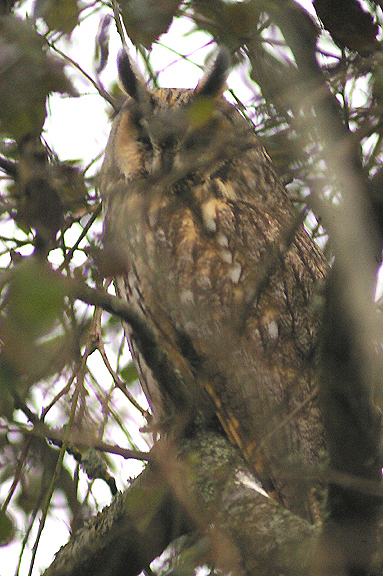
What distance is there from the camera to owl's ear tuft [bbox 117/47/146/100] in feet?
6.93

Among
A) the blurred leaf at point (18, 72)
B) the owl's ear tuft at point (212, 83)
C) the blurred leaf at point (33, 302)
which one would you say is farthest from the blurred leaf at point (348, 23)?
the owl's ear tuft at point (212, 83)

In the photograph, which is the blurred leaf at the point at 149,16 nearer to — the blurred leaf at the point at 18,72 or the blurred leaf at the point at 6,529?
the blurred leaf at the point at 18,72

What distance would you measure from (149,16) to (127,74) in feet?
4.77

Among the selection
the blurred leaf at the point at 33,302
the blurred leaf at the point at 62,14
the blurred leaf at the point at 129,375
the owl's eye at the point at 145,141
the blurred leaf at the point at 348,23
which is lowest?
the blurred leaf at the point at 33,302

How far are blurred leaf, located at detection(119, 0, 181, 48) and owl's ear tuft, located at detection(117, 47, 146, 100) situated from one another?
1169mm

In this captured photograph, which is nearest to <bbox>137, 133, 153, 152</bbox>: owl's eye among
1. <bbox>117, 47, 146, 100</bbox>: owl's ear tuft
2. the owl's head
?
the owl's head

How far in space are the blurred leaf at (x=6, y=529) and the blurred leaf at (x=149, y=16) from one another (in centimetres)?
89

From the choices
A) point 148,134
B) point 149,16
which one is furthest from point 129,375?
point 149,16

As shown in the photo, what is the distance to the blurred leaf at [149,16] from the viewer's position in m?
0.87

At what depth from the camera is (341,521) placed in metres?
1.06

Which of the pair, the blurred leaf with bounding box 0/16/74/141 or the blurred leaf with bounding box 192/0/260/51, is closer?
the blurred leaf with bounding box 0/16/74/141

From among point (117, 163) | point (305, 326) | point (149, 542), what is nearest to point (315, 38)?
point (305, 326)

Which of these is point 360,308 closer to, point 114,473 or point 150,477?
point 150,477

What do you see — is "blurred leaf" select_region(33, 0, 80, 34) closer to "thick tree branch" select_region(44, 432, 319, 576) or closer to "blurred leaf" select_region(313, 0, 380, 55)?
"blurred leaf" select_region(313, 0, 380, 55)
